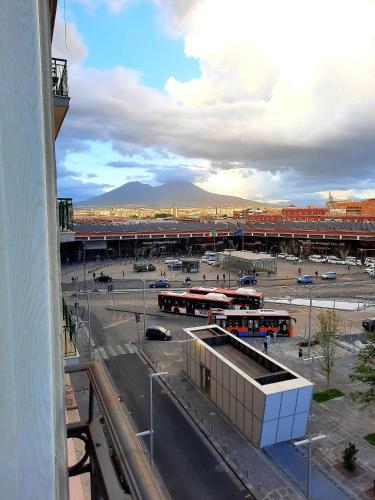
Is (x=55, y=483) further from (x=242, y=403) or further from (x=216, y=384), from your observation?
(x=216, y=384)

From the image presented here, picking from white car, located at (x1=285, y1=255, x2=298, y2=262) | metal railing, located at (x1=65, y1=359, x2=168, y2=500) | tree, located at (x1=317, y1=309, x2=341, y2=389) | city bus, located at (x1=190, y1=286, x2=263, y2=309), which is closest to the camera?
Result: metal railing, located at (x1=65, y1=359, x2=168, y2=500)

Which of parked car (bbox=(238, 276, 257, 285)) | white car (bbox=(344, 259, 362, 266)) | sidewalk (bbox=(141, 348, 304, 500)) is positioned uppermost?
white car (bbox=(344, 259, 362, 266))

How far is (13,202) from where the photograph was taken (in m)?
1.32

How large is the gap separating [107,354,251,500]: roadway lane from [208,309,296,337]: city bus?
901cm

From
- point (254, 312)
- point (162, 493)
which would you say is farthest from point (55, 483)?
point (254, 312)

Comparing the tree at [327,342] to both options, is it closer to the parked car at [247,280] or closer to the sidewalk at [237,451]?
the sidewalk at [237,451]

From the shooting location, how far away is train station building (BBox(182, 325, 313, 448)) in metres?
13.9

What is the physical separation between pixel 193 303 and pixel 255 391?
18.1m

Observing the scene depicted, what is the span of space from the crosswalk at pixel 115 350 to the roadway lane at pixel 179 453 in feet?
12.8

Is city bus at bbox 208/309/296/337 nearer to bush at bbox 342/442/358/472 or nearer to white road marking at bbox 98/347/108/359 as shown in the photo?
white road marking at bbox 98/347/108/359

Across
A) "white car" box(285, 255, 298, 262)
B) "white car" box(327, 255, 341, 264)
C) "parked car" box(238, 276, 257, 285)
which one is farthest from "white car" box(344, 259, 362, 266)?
"parked car" box(238, 276, 257, 285)

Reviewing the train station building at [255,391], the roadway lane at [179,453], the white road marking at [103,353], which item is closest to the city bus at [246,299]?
the white road marking at [103,353]

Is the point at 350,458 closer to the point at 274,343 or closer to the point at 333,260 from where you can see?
the point at 274,343

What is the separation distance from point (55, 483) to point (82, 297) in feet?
127
